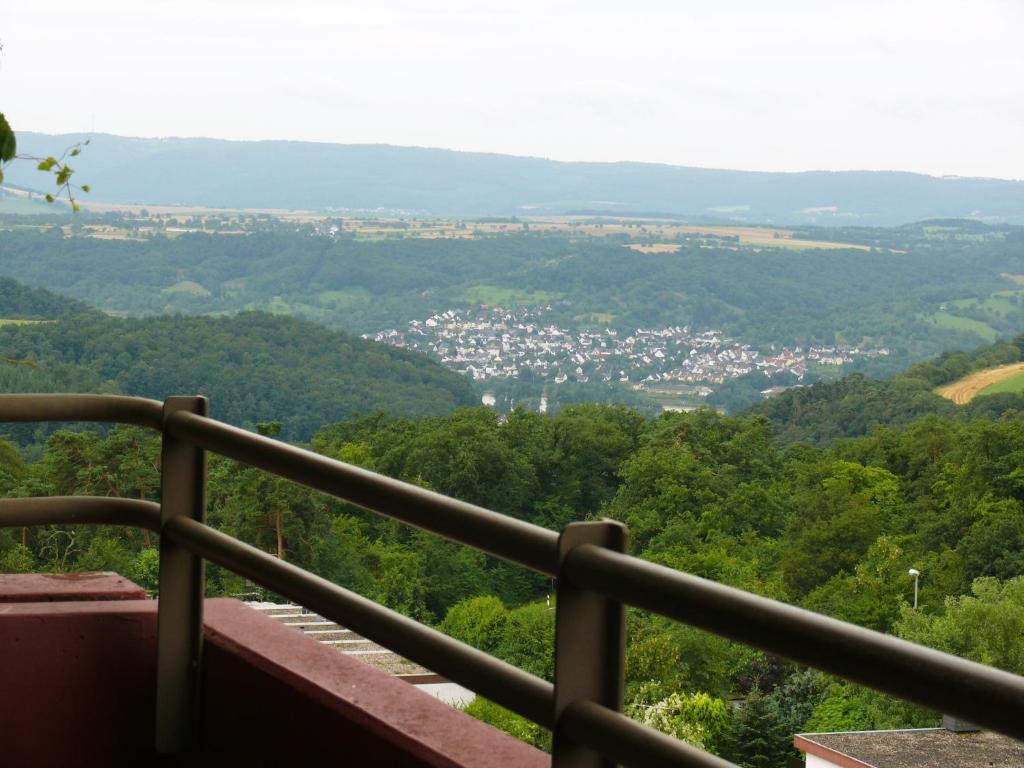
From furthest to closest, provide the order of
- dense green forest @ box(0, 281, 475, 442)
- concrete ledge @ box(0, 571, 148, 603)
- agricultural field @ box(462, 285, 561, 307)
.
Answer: agricultural field @ box(462, 285, 561, 307)
dense green forest @ box(0, 281, 475, 442)
concrete ledge @ box(0, 571, 148, 603)

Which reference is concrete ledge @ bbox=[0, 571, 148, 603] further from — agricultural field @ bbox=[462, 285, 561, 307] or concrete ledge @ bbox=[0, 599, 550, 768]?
agricultural field @ bbox=[462, 285, 561, 307]

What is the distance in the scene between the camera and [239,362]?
188 feet

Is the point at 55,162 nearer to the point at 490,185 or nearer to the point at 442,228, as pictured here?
the point at 442,228

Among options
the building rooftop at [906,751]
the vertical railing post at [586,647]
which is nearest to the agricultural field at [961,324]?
the building rooftop at [906,751]

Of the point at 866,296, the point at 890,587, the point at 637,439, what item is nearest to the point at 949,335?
the point at 866,296

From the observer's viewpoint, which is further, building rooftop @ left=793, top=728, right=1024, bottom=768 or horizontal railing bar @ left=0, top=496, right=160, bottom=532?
building rooftop @ left=793, top=728, right=1024, bottom=768

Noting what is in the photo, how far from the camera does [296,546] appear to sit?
125ft

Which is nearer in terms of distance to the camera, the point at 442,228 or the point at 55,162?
the point at 55,162

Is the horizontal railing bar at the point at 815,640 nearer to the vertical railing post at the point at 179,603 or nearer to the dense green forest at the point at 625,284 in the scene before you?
the vertical railing post at the point at 179,603

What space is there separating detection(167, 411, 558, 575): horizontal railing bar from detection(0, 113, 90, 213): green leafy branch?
0.30m

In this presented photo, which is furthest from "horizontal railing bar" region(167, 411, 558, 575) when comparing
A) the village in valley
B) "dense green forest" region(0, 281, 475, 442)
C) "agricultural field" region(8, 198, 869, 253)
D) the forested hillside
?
"agricultural field" region(8, 198, 869, 253)

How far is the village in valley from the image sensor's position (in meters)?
82.9

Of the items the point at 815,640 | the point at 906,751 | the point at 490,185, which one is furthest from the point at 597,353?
the point at 490,185

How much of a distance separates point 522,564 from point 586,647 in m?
0.10
